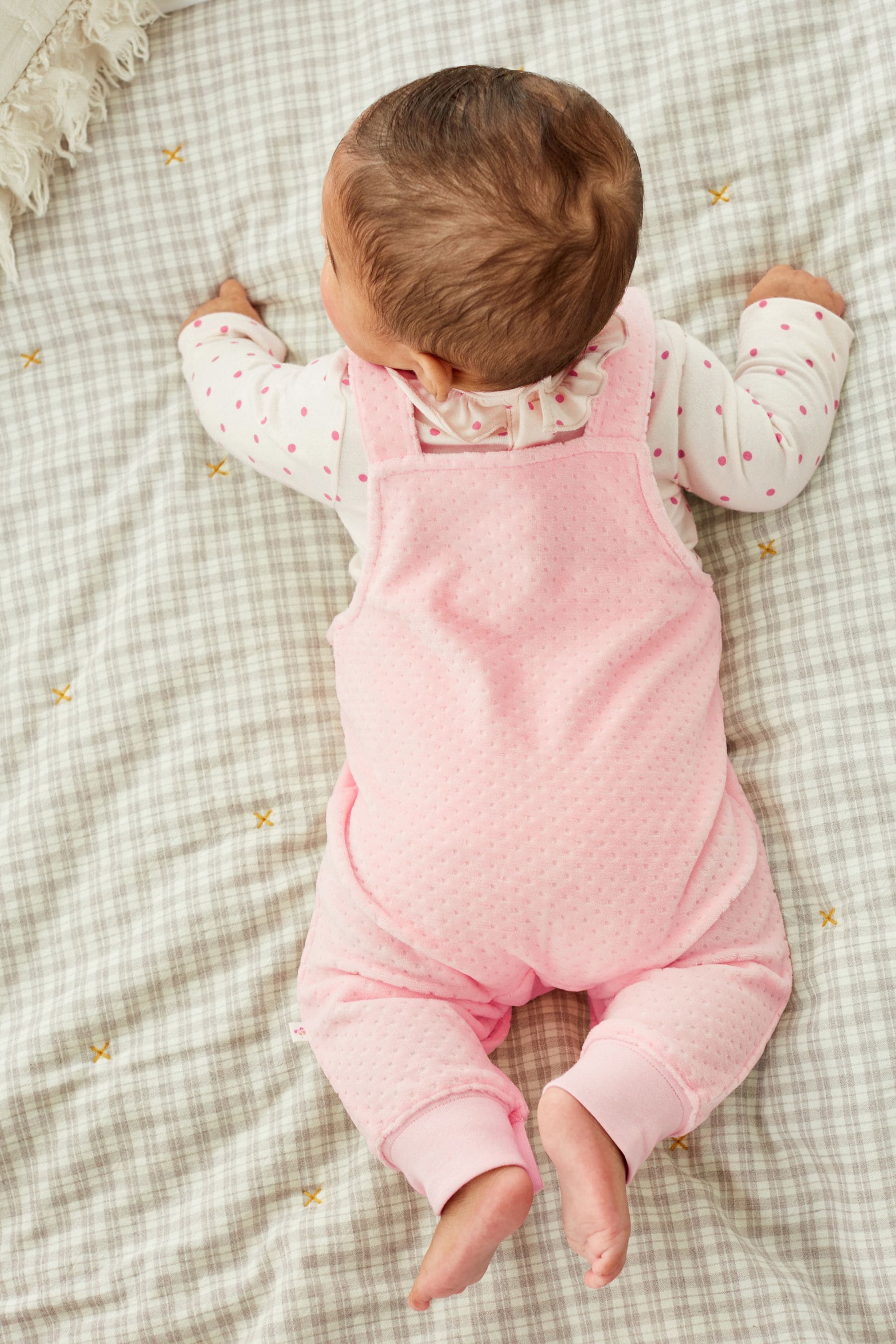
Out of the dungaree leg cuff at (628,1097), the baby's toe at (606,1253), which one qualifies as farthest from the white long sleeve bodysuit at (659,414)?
the baby's toe at (606,1253)

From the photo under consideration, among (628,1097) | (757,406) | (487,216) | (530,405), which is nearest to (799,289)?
(757,406)

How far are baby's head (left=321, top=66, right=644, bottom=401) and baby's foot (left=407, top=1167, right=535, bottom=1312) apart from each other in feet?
1.97

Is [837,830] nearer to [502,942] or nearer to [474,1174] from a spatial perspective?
[502,942]

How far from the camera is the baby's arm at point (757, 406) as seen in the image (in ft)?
3.23

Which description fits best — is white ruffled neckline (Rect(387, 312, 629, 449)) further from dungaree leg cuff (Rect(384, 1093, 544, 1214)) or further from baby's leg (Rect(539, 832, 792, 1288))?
dungaree leg cuff (Rect(384, 1093, 544, 1214))

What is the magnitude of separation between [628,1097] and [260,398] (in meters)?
0.70

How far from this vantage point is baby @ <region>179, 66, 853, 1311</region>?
0.83 meters

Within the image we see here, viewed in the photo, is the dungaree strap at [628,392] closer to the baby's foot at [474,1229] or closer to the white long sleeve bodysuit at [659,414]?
the white long sleeve bodysuit at [659,414]

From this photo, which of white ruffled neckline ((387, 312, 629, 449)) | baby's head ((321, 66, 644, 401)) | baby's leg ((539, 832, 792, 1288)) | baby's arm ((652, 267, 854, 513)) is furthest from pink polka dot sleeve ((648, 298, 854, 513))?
baby's leg ((539, 832, 792, 1288))

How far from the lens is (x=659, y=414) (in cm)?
97

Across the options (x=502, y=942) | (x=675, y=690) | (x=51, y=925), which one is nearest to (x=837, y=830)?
(x=675, y=690)

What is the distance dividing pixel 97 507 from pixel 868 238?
832 mm

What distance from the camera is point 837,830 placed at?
100cm

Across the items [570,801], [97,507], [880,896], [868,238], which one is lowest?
[880,896]
